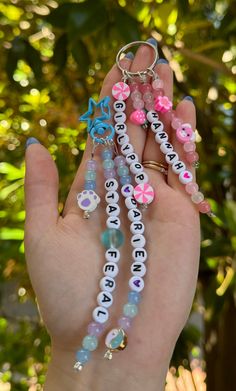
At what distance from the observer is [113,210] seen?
765mm

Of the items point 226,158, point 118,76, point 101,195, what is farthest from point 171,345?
point 226,158

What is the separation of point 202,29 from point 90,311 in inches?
30.4

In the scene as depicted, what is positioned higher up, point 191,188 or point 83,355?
point 191,188

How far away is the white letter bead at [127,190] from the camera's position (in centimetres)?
79

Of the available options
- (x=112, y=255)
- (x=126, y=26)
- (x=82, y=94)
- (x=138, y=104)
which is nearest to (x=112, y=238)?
(x=112, y=255)

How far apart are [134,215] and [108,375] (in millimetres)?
219

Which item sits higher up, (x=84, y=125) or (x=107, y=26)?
(x=107, y=26)

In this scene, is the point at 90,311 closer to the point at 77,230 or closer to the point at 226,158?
the point at 77,230

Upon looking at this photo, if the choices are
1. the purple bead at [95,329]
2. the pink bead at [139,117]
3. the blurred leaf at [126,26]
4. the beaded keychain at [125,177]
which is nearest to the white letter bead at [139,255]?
the beaded keychain at [125,177]

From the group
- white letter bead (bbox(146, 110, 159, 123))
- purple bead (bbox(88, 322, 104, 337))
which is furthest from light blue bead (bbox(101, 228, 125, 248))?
white letter bead (bbox(146, 110, 159, 123))

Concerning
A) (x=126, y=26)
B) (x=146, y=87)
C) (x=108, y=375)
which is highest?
(x=126, y=26)

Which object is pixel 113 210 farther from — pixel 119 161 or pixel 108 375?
pixel 108 375

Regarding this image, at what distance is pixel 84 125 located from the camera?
1.00m

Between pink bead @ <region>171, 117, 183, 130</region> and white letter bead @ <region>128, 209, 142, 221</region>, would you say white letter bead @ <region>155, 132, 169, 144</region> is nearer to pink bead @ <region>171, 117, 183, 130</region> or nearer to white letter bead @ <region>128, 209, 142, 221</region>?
→ pink bead @ <region>171, 117, 183, 130</region>
